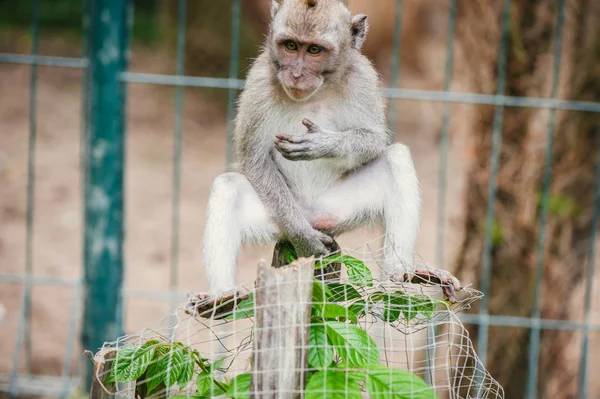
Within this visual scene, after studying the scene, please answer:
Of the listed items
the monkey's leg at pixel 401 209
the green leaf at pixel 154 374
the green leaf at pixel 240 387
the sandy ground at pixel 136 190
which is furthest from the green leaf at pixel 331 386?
the sandy ground at pixel 136 190

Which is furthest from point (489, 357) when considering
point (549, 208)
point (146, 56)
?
point (146, 56)

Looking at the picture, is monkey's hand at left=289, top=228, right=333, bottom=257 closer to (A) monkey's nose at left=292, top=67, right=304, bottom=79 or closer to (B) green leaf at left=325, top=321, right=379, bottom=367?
(A) monkey's nose at left=292, top=67, right=304, bottom=79

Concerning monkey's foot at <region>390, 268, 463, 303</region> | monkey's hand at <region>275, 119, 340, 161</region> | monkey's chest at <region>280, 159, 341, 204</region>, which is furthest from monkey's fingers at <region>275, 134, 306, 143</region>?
monkey's foot at <region>390, 268, 463, 303</region>

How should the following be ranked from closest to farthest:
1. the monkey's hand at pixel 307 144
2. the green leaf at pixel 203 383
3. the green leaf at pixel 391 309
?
the green leaf at pixel 203 383
the green leaf at pixel 391 309
the monkey's hand at pixel 307 144

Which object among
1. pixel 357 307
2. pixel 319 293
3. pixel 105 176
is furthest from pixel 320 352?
pixel 105 176

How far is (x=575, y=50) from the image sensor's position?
7.08 meters

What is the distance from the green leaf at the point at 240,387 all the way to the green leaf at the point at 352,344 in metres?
0.39

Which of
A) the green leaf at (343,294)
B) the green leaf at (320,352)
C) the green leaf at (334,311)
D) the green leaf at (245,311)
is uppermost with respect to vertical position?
the green leaf at (343,294)

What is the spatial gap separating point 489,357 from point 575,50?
2.96m

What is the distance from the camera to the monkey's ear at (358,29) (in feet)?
16.5

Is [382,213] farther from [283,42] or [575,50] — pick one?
[575,50]

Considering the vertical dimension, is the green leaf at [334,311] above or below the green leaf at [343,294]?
below

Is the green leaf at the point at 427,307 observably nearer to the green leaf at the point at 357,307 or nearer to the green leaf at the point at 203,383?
the green leaf at the point at 357,307

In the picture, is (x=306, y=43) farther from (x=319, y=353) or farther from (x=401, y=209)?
(x=319, y=353)
